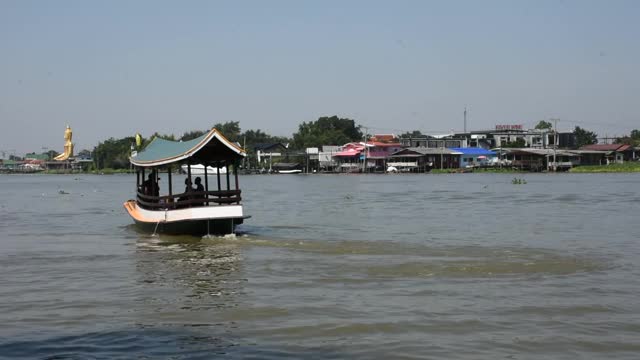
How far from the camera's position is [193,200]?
16.9m

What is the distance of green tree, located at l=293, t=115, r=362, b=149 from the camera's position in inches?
4318

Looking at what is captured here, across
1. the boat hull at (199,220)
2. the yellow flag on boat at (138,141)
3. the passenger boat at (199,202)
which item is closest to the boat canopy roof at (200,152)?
the passenger boat at (199,202)

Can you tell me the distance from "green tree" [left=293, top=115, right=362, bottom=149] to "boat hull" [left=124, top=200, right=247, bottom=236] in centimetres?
9089

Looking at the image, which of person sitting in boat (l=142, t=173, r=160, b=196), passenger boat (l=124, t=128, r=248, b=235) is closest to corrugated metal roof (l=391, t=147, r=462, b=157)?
person sitting in boat (l=142, t=173, r=160, b=196)

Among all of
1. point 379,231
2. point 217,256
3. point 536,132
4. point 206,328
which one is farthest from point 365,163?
point 206,328

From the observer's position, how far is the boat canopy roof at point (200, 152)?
646 inches

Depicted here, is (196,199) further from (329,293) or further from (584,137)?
(584,137)

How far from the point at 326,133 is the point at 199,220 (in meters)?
95.9

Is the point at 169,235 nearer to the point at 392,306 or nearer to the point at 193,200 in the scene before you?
the point at 193,200

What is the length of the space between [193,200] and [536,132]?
9286 cm

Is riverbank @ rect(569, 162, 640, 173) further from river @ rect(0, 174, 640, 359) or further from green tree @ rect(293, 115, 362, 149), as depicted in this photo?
river @ rect(0, 174, 640, 359)

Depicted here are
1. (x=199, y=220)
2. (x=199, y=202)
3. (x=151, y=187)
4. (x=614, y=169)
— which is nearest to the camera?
(x=199, y=220)

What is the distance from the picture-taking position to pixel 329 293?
10.6 m

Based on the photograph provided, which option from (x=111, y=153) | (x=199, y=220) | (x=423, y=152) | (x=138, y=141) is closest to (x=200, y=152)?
(x=199, y=220)
